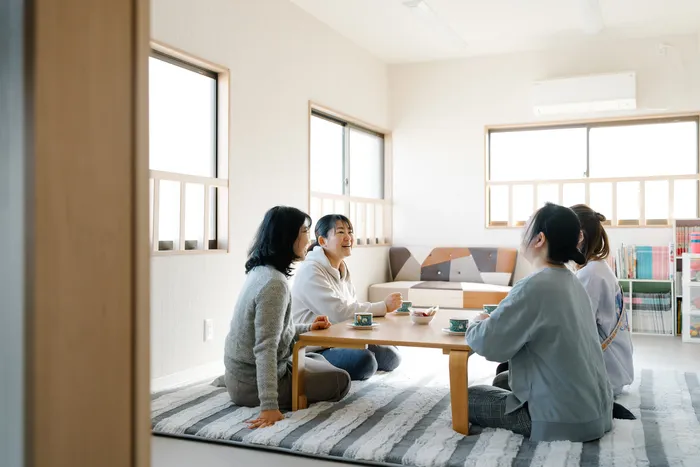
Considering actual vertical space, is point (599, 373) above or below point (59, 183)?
below

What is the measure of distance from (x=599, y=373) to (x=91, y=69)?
2121mm

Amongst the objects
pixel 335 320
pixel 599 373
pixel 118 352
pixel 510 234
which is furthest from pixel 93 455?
pixel 510 234

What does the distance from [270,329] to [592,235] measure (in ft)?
5.00

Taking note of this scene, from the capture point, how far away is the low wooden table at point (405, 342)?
2.49 meters

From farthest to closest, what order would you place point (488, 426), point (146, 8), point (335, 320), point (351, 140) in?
point (351, 140)
point (335, 320)
point (488, 426)
point (146, 8)

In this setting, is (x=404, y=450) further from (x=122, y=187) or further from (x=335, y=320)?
(x=122, y=187)

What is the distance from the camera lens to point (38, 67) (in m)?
0.68

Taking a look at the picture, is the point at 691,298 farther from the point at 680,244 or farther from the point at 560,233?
the point at 560,233

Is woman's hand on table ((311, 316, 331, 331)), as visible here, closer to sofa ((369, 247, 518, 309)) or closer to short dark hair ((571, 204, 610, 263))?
short dark hair ((571, 204, 610, 263))

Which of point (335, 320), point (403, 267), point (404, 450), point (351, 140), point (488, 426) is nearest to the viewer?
point (404, 450)

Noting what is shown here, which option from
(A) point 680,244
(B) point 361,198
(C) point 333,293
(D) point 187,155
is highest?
(D) point 187,155

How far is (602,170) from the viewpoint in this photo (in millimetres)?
6293

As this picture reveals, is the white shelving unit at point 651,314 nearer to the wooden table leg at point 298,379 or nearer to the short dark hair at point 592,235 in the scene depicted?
the short dark hair at point 592,235

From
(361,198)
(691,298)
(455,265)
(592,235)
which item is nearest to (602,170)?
(691,298)
